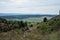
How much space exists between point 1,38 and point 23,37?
1.32m

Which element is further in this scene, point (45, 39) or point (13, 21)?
point (13, 21)

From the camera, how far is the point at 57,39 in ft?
38.6

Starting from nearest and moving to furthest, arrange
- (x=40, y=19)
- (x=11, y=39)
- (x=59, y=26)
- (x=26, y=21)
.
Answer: (x=11, y=39), (x=59, y=26), (x=26, y=21), (x=40, y=19)

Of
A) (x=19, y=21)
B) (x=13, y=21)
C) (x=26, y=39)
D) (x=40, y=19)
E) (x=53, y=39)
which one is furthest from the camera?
(x=40, y=19)

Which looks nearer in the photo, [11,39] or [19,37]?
[11,39]

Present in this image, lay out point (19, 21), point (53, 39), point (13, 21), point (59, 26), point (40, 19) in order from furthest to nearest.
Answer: point (40, 19)
point (19, 21)
point (13, 21)
point (59, 26)
point (53, 39)

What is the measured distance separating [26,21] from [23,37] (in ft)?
52.9

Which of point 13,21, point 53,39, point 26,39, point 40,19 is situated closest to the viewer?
point 26,39

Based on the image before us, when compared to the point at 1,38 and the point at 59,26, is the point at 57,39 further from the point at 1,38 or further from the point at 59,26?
the point at 59,26

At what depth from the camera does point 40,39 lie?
12.3m

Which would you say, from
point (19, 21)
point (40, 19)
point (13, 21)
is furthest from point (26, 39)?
point (40, 19)

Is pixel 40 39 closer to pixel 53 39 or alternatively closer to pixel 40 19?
pixel 53 39

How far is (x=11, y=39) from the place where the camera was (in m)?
9.55

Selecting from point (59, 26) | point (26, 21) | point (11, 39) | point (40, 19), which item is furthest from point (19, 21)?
point (11, 39)
